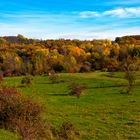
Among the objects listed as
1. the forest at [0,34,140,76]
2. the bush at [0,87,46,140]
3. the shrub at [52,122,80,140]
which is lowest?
the forest at [0,34,140,76]

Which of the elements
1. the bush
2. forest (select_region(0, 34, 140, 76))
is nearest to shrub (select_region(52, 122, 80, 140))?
the bush

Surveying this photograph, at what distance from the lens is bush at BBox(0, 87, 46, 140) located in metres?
25.3

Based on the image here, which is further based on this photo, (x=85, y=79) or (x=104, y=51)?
(x=104, y=51)

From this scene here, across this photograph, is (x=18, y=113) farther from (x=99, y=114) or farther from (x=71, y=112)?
(x=71, y=112)

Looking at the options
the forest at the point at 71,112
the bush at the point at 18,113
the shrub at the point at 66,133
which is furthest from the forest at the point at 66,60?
the bush at the point at 18,113

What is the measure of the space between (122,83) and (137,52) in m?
75.3

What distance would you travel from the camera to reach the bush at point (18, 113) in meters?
25.3

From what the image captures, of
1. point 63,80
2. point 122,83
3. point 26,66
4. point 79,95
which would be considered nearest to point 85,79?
point 63,80

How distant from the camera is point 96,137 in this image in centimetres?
3228

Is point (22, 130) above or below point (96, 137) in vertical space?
above

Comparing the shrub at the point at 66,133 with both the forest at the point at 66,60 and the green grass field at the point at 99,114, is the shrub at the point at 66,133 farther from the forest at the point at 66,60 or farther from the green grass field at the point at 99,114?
the forest at the point at 66,60

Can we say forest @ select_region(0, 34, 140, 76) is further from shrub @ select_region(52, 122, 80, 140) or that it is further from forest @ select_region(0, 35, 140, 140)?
shrub @ select_region(52, 122, 80, 140)

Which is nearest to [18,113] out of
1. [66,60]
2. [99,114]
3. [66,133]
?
[66,133]

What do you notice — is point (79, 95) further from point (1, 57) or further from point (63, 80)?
point (1, 57)
